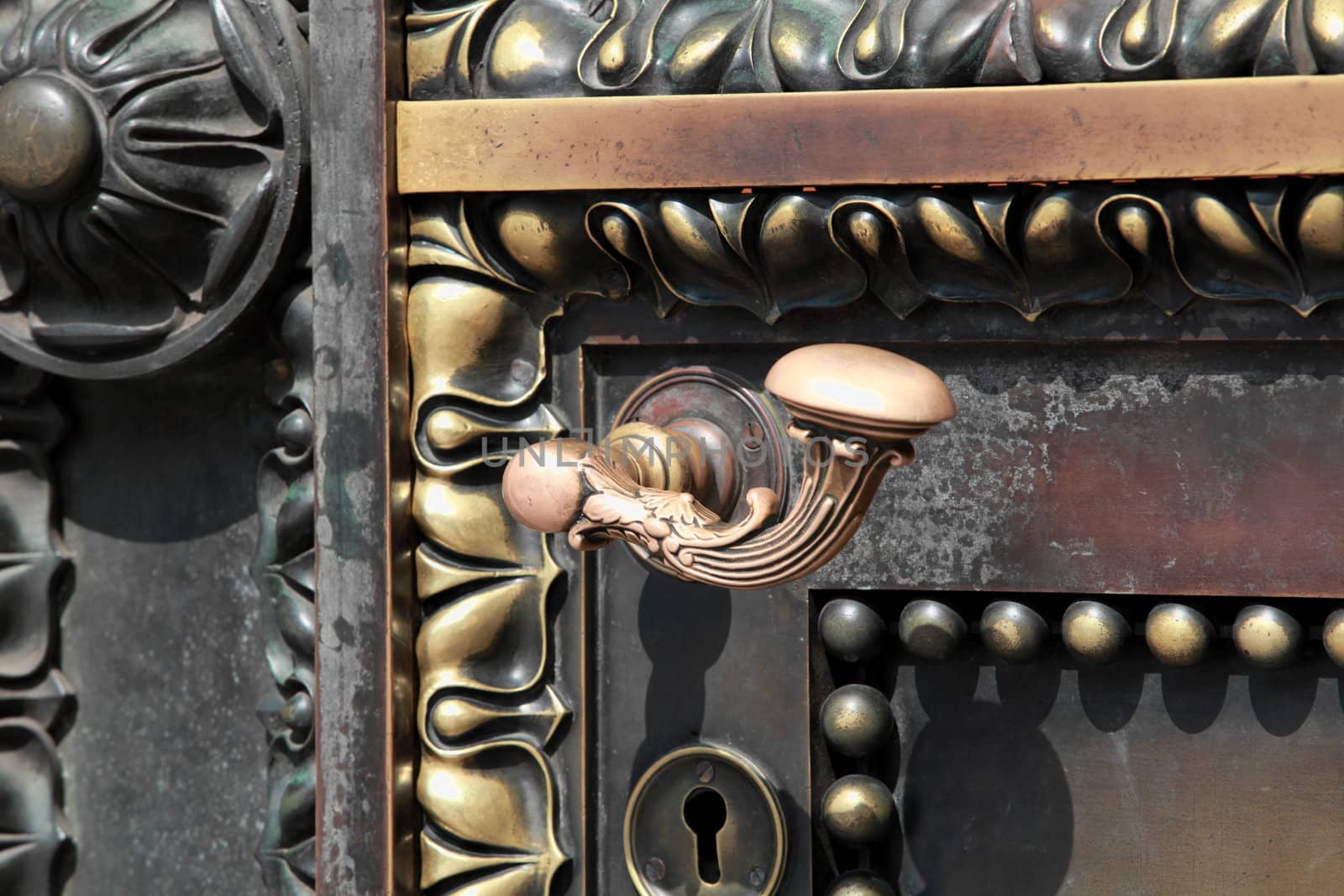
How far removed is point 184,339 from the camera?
642 mm

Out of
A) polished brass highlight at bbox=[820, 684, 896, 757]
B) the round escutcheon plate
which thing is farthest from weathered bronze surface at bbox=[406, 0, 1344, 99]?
polished brass highlight at bbox=[820, 684, 896, 757]

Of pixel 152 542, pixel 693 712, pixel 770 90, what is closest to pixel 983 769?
pixel 693 712

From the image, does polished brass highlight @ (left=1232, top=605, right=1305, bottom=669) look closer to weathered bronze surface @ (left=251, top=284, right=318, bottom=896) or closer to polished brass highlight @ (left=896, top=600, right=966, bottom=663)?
polished brass highlight @ (left=896, top=600, right=966, bottom=663)

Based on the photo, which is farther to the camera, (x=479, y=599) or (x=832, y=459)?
(x=479, y=599)

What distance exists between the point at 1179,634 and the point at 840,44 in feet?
0.81

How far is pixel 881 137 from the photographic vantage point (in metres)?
0.56

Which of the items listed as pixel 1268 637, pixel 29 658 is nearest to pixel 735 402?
pixel 1268 637

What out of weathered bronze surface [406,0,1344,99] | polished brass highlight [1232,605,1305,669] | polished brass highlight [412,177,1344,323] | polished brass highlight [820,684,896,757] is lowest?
polished brass highlight [820,684,896,757]

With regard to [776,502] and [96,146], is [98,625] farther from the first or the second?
[776,502]

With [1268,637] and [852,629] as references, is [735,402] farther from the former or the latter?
[1268,637]

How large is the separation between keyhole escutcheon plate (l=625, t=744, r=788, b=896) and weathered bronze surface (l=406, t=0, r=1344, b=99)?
10.2 inches

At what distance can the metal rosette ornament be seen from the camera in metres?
0.61

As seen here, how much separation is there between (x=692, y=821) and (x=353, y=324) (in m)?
0.24

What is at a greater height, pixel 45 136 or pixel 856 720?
pixel 45 136
